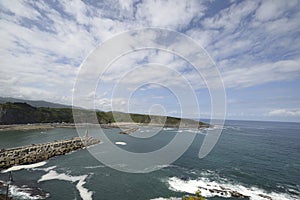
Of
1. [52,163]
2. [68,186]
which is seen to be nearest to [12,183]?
[68,186]

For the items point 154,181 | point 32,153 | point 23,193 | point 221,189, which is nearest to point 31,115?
point 32,153

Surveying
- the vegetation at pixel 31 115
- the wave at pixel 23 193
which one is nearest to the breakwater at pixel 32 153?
the wave at pixel 23 193

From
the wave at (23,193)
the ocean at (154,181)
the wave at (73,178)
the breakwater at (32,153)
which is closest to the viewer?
the wave at (23,193)

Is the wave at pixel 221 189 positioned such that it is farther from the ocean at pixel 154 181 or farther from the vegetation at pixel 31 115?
the vegetation at pixel 31 115

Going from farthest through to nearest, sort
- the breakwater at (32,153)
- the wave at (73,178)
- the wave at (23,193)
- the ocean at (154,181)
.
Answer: the breakwater at (32,153), the wave at (73,178), the ocean at (154,181), the wave at (23,193)

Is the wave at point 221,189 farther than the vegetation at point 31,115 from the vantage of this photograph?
No

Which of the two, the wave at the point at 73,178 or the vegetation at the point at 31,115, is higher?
the vegetation at the point at 31,115
